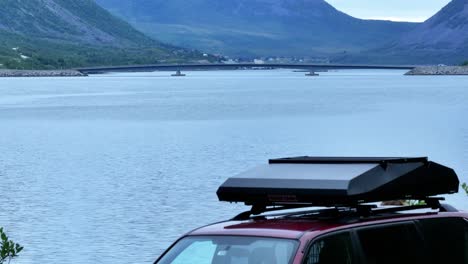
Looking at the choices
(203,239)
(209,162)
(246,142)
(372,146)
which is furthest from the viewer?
(246,142)

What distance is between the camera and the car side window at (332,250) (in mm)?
8828

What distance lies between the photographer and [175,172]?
192 feet

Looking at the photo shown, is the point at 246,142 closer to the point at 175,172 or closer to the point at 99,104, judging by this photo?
the point at 175,172

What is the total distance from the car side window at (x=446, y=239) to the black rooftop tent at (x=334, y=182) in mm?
350

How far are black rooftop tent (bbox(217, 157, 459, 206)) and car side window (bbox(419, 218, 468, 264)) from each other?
0.35 meters

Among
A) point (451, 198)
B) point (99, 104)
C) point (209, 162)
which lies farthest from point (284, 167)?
point (99, 104)

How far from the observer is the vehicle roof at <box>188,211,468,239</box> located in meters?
8.88

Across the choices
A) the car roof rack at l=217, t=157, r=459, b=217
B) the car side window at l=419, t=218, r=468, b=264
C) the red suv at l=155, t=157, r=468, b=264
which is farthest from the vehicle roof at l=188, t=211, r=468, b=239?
the car side window at l=419, t=218, r=468, b=264

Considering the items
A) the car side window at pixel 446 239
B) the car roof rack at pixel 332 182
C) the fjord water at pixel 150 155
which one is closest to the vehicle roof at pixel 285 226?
the car roof rack at pixel 332 182

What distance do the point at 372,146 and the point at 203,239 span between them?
218ft

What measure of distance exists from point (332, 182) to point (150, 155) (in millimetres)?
61187

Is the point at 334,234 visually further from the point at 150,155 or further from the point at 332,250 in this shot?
the point at 150,155

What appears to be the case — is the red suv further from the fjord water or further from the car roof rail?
the fjord water

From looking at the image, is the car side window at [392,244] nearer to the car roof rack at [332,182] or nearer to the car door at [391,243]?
the car door at [391,243]
